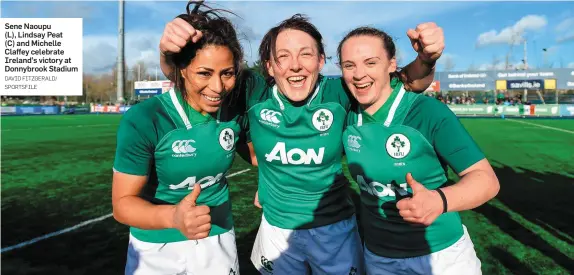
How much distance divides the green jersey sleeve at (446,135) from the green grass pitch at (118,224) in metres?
2.72

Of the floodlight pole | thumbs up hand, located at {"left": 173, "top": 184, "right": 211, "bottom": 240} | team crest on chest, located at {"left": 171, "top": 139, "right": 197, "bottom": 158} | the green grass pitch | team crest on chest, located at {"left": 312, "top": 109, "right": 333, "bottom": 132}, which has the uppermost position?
the floodlight pole

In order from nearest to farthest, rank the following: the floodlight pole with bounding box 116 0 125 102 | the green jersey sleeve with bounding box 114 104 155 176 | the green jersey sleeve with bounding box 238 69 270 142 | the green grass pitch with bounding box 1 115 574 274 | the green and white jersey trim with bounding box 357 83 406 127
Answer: the green jersey sleeve with bounding box 114 104 155 176
the green and white jersey trim with bounding box 357 83 406 127
the green jersey sleeve with bounding box 238 69 270 142
the green grass pitch with bounding box 1 115 574 274
the floodlight pole with bounding box 116 0 125 102

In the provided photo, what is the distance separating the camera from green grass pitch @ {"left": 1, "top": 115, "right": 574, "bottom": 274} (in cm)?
448

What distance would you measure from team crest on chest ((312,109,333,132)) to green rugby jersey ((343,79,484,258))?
0.19 metres

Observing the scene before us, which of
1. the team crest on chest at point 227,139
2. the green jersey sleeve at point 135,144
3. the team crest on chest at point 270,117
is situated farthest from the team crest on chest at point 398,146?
the green jersey sleeve at point 135,144

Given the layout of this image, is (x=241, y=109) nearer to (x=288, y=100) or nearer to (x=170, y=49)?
(x=288, y=100)

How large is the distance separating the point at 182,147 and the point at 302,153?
0.83 metres

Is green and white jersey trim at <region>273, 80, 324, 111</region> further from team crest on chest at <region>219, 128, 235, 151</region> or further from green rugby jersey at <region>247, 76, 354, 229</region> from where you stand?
team crest on chest at <region>219, 128, 235, 151</region>

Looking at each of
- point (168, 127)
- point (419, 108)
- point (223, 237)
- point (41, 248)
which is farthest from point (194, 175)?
point (41, 248)

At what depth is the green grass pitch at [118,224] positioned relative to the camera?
4.48 m

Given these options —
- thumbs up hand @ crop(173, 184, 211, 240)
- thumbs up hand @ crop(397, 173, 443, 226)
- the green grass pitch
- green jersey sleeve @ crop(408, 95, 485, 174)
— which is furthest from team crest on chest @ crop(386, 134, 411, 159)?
the green grass pitch

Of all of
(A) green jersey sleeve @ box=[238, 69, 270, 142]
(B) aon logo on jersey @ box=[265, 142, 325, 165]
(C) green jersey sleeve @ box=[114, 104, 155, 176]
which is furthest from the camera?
(A) green jersey sleeve @ box=[238, 69, 270, 142]

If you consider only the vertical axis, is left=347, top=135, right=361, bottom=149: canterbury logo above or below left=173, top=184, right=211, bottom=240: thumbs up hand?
above

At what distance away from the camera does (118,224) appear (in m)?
5.79
